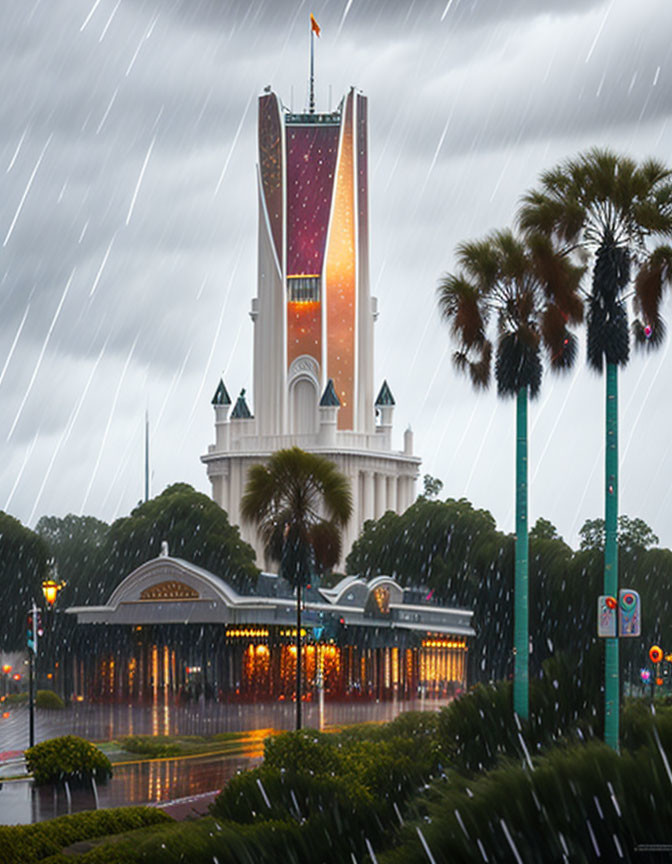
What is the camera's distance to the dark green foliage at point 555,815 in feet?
30.1

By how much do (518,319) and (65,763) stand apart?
41.3 feet

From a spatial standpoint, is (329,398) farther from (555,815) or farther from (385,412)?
(555,815)

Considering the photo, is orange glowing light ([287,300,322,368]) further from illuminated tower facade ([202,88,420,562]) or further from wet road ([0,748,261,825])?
wet road ([0,748,261,825])

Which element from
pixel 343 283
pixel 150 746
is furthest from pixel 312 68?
pixel 150 746

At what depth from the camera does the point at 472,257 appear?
97.8 ft

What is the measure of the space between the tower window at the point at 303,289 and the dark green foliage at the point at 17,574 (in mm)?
40150

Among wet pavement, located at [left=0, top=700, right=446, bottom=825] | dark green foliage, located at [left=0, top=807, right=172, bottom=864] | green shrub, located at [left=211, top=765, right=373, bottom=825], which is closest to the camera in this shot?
dark green foliage, located at [left=0, top=807, right=172, bottom=864]

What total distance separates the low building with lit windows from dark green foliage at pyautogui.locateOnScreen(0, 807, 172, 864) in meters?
47.1

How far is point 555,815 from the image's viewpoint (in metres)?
9.39

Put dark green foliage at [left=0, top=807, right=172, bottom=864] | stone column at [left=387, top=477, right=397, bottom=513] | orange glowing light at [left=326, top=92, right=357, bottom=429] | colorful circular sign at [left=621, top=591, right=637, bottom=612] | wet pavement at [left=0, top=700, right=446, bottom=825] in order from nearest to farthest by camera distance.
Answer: dark green foliage at [left=0, top=807, right=172, bottom=864] < colorful circular sign at [left=621, top=591, right=637, bottom=612] < wet pavement at [left=0, top=700, right=446, bottom=825] < orange glowing light at [left=326, top=92, right=357, bottom=429] < stone column at [left=387, top=477, right=397, bottom=513]

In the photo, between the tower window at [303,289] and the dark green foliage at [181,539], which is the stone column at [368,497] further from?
the dark green foliage at [181,539]

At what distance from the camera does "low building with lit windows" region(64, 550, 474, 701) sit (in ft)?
215

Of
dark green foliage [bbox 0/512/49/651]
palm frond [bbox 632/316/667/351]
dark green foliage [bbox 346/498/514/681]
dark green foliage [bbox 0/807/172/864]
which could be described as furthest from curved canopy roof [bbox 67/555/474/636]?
dark green foliage [bbox 0/807/172/864]

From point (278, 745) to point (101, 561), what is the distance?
246ft
